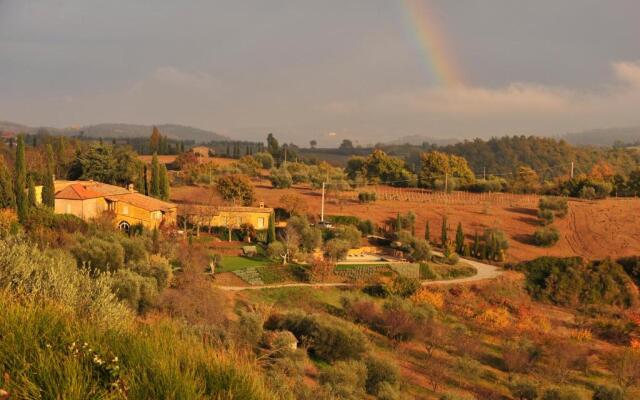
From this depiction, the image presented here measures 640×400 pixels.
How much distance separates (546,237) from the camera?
40.3 meters

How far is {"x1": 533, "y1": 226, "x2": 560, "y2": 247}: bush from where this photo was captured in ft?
132

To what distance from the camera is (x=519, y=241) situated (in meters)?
41.4

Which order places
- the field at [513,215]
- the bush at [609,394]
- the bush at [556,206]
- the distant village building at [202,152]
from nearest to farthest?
the bush at [609,394] → the field at [513,215] → the bush at [556,206] → the distant village building at [202,152]

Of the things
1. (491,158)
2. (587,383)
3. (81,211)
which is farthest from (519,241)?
(491,158)

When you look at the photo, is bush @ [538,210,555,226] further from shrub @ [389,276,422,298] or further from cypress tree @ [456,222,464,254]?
shrub @ [389,276,422,298]

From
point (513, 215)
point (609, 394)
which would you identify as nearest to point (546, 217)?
point (513, 215)

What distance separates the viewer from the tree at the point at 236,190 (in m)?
43.5

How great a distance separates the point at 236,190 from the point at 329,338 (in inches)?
1006

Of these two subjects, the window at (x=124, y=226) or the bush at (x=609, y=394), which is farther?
the window at (x=124, y=226)

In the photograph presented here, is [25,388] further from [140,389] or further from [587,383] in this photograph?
[587,383]

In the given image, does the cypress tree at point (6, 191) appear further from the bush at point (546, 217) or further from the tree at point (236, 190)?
the bush at point (546, 217)

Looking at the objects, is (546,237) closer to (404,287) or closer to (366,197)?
(366,197)

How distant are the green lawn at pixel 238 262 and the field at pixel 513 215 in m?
13.7

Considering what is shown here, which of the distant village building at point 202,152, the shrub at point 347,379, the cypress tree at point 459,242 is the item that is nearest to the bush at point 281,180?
the cypress tree at point 459,242
